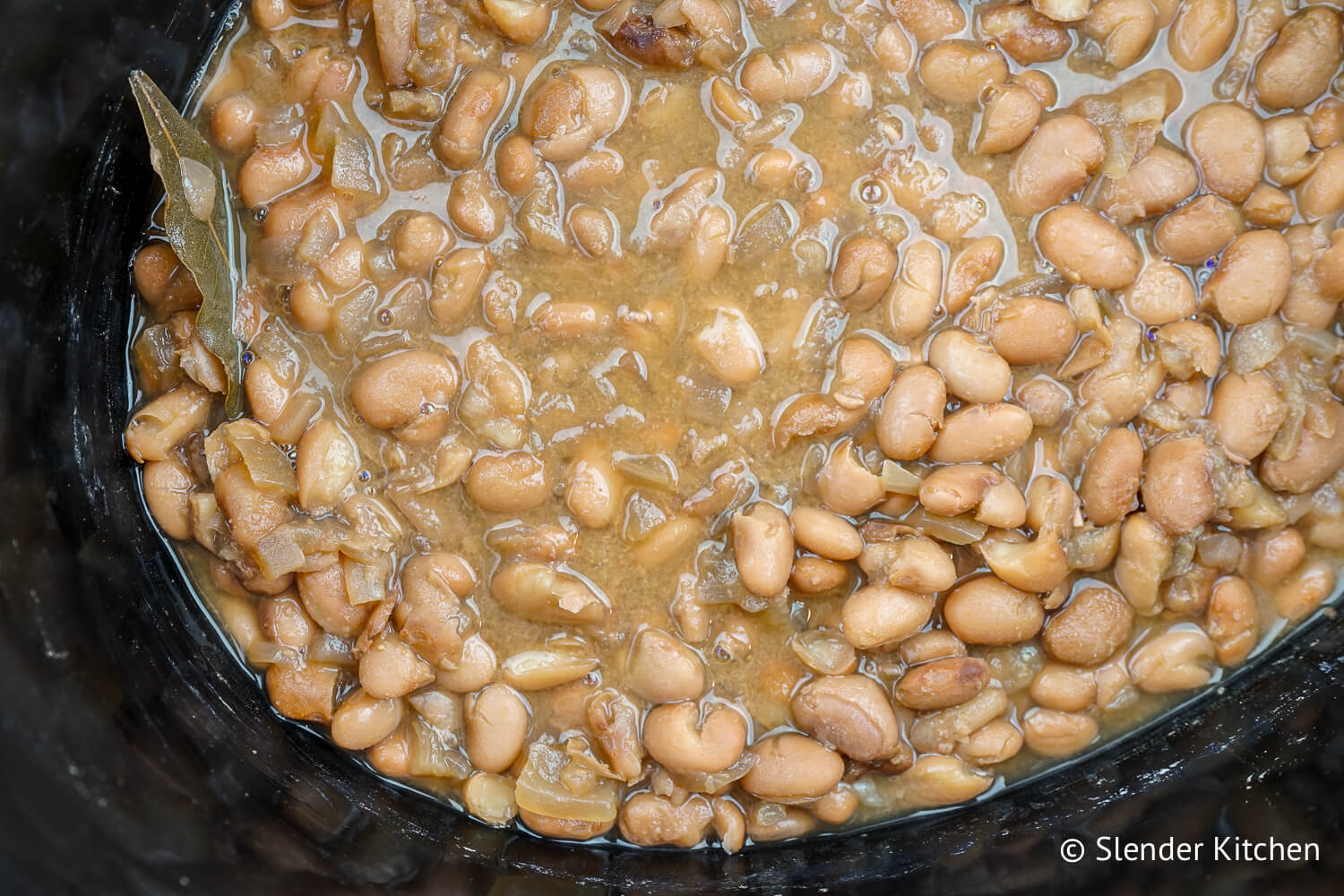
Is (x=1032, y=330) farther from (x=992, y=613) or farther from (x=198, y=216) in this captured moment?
(x=198, y=216)

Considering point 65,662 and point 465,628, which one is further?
point 465,628

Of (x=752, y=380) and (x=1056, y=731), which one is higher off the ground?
(x=752, y=380)

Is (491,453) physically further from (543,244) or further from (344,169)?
(344,169)

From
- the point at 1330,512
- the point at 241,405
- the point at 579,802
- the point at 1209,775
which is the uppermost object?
the point at 1330,512

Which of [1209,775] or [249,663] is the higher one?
[1209,775]

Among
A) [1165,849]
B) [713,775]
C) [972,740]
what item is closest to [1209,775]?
[1165,849]

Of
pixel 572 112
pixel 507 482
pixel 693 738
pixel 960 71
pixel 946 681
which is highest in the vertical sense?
pixel 960 71

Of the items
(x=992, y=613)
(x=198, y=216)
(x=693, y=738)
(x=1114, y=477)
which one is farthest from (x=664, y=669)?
(x=198, y=216)
